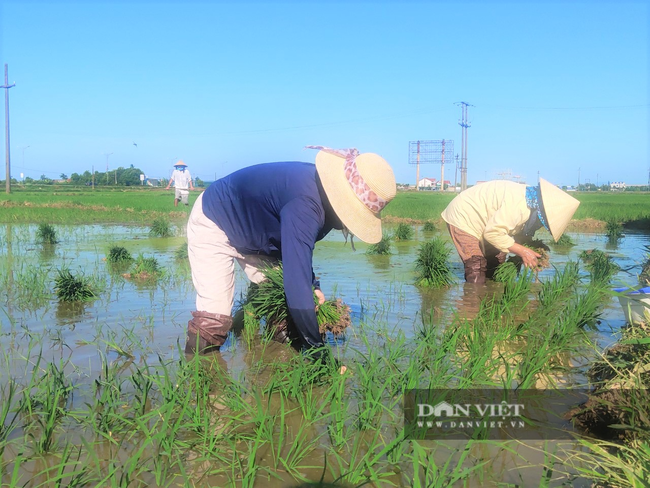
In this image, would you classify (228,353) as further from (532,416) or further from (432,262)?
(432,262)

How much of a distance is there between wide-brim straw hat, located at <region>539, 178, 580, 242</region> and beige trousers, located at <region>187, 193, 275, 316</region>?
322 centimetres

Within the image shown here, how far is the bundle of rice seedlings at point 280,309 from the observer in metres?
3.77

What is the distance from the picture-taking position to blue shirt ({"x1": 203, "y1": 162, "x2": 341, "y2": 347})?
280cm

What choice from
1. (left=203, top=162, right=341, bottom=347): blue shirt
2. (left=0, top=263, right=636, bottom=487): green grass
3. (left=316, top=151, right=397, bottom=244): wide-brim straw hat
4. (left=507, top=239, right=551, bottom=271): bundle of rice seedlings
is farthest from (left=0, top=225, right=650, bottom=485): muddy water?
(left=316, top=151, right=397, bottom=244): wide-brim straw hat

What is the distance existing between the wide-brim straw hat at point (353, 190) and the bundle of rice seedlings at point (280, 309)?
872 millimetres

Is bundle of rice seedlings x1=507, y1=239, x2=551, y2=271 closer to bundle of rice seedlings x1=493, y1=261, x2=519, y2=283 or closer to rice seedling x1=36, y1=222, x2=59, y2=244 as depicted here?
bundle of rice seedlings x1=493, y1=261, x2=519, y2=283

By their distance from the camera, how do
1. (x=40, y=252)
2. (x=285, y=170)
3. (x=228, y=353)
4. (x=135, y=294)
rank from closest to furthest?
(x=285, y=170), (x=228, y=353), (x=135, y=294), (x=40, y=252)

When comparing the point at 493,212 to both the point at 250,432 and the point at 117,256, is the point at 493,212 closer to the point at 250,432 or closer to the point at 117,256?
the point at 250,432

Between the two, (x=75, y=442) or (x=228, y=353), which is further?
(x=228, y=353)

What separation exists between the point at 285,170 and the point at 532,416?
5.82ft

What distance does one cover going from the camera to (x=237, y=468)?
228 cm

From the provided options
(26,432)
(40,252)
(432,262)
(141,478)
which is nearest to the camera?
(141,478)

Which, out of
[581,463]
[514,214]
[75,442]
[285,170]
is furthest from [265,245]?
[514,214]

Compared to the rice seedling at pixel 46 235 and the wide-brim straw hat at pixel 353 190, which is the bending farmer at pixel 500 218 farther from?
the rice seedling at pixel 46 235
